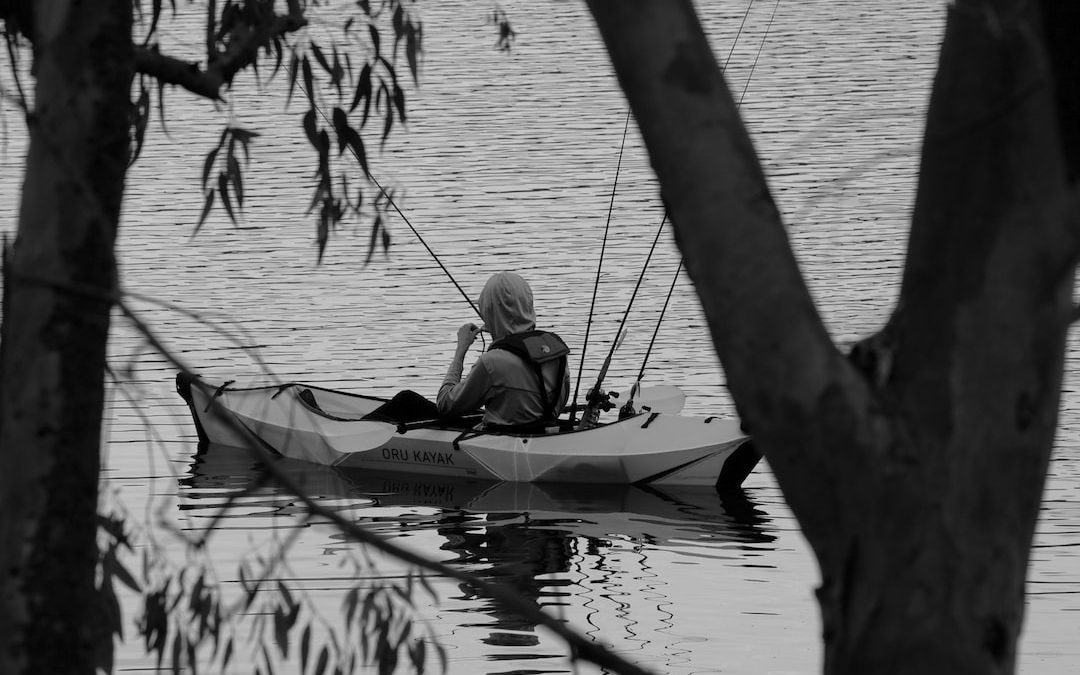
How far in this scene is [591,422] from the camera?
10.5 m

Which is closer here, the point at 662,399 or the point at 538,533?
the point at 538,533

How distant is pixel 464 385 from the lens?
33.8 ft

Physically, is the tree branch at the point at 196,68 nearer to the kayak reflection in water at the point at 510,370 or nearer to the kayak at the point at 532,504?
the kayak at the point at 532,504

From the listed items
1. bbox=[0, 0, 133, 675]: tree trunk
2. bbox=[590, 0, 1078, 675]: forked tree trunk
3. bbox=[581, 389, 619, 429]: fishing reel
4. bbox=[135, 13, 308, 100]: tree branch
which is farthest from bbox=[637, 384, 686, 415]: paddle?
bbox=[590, 0, 1078, 675]: forked tree trunk

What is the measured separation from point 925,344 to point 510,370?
26.1ft

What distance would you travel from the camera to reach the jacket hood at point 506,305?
999cm

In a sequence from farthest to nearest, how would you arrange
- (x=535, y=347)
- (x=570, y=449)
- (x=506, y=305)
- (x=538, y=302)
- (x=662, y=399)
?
1. (x=538, y=302)
2. (x=662, y=399)
3. (x=570, y=449)
4. (x=506, y=305)
5. (x=535, y=347)

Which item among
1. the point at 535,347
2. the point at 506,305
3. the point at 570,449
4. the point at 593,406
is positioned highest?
the point at 506,305

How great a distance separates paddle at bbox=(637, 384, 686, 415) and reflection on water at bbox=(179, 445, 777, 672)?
0.99m

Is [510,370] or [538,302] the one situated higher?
[538,302]

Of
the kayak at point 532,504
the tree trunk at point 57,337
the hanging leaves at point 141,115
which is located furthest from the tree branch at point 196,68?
the kayak at point 532,504

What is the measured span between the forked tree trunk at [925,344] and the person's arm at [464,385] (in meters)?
7.93

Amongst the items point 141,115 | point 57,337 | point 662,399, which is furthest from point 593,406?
point 57,337

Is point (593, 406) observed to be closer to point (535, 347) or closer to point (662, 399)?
point (535, 347)
